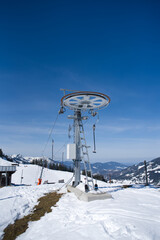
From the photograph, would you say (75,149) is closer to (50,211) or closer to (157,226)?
(50,211)

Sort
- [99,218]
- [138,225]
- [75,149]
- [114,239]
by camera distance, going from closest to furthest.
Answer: [114,239], [138,225], [99,218], [75,149]

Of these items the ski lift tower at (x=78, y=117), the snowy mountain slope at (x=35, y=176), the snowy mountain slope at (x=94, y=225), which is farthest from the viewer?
the snowy mountain slope at (x=35, y=176)

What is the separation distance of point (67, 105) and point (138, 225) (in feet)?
35.8

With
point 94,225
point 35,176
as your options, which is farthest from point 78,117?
point 35,176

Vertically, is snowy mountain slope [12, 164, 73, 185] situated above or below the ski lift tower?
below

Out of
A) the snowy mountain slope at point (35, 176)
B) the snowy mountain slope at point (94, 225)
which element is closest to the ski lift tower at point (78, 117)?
Answer: the snowy mountain slope at point (94, 225)

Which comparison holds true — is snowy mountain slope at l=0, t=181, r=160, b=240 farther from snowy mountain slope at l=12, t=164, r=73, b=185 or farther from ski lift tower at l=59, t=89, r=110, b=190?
snowy mountain slope at l=12, t=164, r=73, b=185

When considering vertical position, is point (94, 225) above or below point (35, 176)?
above

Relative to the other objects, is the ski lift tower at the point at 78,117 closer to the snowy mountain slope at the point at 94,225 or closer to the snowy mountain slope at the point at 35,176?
the snowy mountain slope at the point at 94,225

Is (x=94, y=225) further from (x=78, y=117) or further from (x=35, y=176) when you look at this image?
(x=35, y=176)

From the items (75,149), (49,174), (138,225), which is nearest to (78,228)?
(138,225)

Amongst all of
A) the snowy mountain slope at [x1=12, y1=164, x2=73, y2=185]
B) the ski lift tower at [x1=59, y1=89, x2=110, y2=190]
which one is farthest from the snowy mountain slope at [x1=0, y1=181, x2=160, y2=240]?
the snowy mountain slope at [x1=12, y1=164, x2=73, y2=185]

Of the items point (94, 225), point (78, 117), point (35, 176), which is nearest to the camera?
point (94, 225)

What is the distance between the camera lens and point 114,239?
4824 mm
